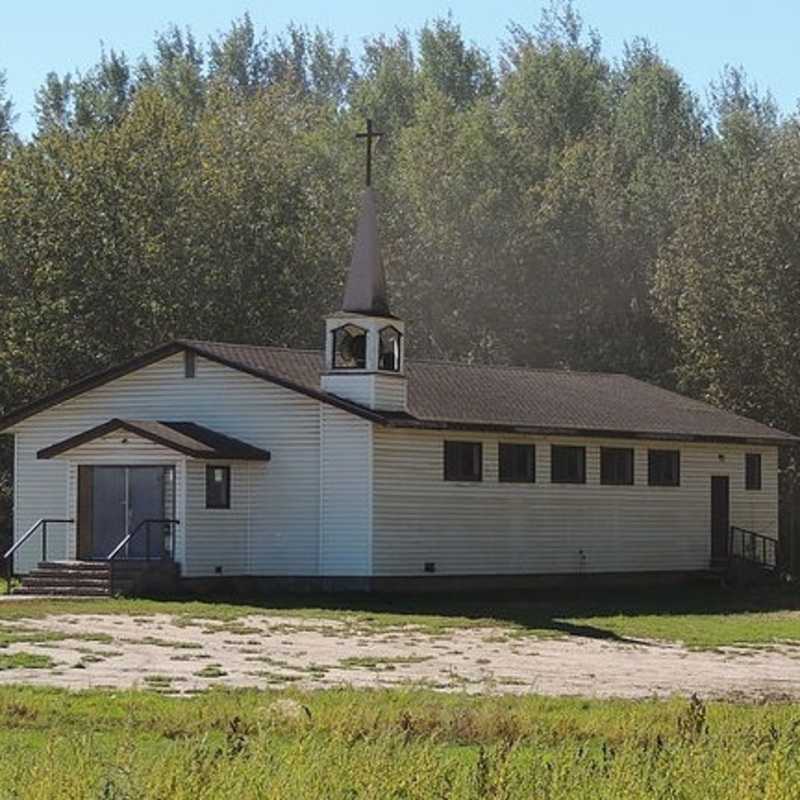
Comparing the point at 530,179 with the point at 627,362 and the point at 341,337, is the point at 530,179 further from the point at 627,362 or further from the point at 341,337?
the point at 341,337

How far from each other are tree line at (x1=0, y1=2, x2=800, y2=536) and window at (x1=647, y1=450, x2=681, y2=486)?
1310 cm

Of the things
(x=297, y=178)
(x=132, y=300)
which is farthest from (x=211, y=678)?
(x=297, y=178)

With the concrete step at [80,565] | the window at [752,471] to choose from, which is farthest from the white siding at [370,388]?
the window at [752,471]

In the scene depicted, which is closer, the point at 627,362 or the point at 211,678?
the point at 211,678

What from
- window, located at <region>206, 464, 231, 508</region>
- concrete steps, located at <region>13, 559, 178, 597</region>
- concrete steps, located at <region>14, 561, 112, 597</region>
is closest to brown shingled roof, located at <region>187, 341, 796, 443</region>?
window, located at <region>206, 464, 231, 508</region>

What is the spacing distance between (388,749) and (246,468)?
96.0ft

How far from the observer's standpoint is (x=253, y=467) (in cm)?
4122

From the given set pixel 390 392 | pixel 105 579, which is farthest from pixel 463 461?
pixel 105 579

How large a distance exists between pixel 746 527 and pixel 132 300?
1913 centimetres

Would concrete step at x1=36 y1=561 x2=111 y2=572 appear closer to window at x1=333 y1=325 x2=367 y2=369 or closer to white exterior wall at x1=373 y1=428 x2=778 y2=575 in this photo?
white exterior wall at x1=373 y1=428 x2=778 y2=575

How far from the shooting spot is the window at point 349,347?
41.1 m

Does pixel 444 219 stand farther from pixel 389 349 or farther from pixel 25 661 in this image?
pixel 25 661

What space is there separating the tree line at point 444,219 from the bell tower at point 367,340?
16270 millimetres

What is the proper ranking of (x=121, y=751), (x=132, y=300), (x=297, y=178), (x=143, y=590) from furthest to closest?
(x=297, y=178)
(x=132, y=300)
(x=143, y=590)
(x=121, y=751)
